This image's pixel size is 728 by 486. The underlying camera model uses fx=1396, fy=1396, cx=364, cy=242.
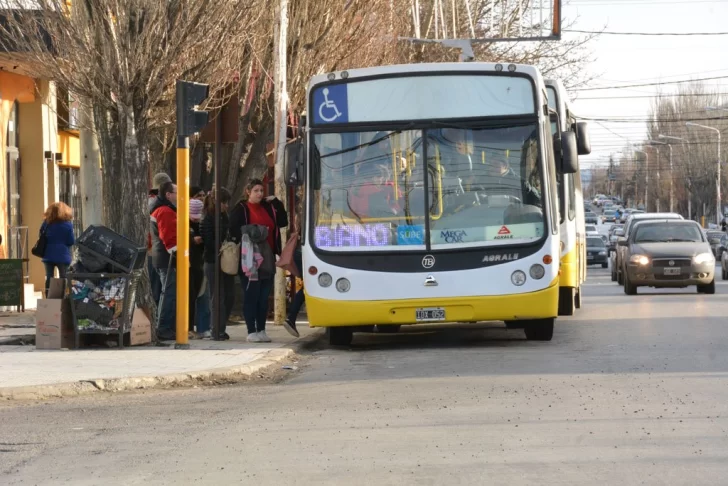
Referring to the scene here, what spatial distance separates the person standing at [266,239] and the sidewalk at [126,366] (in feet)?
1.08

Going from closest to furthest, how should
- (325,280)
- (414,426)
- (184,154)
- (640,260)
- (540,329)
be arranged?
(414,426) < (184,154) < (325,280) < (540,329) < (640,260)

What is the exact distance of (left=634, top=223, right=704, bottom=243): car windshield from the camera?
30047 millimetres

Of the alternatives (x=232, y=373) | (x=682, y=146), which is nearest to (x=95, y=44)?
(x=232, y=373)

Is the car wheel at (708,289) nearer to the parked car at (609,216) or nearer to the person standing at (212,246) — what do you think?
the person standing at (212,246)

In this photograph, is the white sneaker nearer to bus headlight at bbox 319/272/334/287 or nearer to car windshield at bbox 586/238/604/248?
bus headlight at bbox 319/272/334/287

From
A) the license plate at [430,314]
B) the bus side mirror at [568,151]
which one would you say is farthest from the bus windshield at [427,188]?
the license plate at [430,314]

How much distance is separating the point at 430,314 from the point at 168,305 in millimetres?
3377

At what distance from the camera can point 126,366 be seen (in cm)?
1287

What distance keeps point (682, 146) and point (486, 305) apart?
106153mm

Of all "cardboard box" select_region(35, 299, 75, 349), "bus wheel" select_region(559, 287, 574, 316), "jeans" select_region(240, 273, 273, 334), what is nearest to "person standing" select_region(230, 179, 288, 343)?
"jeans" select_region(240, 273, 273, 334)

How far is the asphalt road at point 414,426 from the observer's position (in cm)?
734

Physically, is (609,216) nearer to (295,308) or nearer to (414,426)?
(295,308)

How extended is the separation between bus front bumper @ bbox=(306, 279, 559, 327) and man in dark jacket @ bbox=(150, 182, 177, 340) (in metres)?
2.21

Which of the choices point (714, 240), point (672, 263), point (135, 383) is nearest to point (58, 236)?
point (135, 383)
